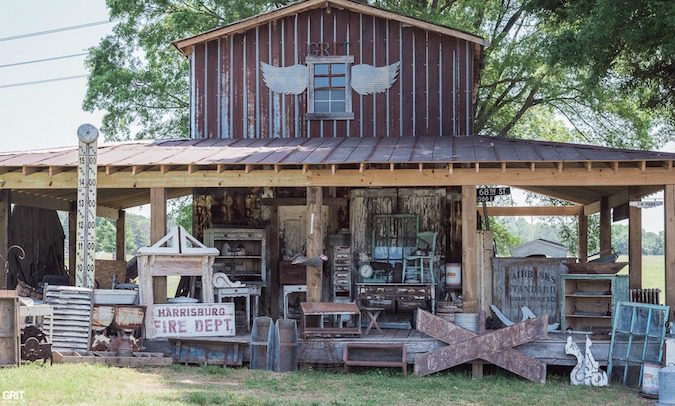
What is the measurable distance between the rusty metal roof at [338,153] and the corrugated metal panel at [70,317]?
204 centimetres

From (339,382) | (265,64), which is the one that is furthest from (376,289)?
(265,64)

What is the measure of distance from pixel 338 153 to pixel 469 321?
3492 millimetres

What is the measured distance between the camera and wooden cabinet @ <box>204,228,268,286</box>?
59.6 ft

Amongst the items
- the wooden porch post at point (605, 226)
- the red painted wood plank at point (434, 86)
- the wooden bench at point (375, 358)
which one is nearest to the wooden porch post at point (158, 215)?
the wooden bench at point (375, 358)

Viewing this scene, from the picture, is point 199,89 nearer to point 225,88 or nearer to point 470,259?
point 225,88

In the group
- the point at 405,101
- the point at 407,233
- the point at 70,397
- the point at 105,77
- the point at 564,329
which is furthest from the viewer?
the point at 105,77

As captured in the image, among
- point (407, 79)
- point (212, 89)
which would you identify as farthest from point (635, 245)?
point (212, 89)

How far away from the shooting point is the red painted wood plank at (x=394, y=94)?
64.0ft

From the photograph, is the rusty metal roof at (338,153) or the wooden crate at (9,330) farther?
the rusty metal roof at (338,153)

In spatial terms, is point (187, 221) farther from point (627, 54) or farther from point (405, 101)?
point (627, 54)

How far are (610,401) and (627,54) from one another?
915 cm

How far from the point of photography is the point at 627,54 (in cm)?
1977

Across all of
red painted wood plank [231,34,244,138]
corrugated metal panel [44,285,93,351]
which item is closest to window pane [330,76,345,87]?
red painted wood plank [231,34,244,138]

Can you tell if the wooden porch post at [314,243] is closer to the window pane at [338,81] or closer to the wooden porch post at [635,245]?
the window pane at [338,81]
